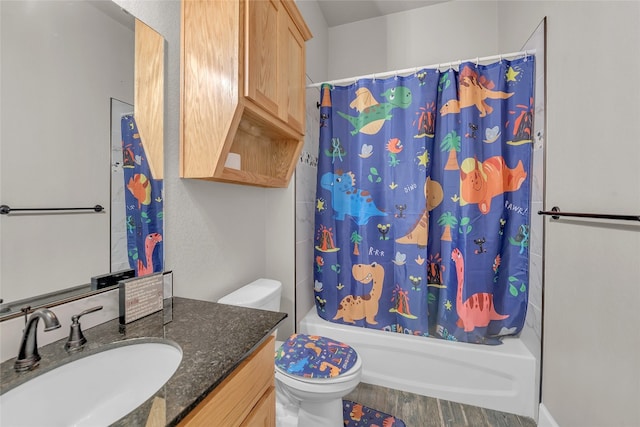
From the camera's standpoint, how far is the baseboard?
1332 mm

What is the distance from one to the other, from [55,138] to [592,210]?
6.12 ft

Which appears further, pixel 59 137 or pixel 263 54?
pixel 263 54

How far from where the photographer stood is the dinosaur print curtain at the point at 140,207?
93 centimetres

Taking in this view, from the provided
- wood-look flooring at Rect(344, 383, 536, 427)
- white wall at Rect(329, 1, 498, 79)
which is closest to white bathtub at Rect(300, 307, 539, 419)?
wood-look flooring at Rect(344, 383, 536, 427)

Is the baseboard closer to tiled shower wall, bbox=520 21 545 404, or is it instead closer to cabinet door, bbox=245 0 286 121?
tiled shower wall, bbox=520 21 545 404

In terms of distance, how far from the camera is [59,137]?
2.42 ft

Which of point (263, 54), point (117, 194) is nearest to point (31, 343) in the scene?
point (117, 194)

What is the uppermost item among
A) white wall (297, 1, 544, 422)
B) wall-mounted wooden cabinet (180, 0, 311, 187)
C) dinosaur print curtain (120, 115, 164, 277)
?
white wall (297, 1, 544, 422)

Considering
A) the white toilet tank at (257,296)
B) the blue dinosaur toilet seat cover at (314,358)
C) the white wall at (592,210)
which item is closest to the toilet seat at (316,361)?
the blue dinosaur toilet seat cover at (314,358)

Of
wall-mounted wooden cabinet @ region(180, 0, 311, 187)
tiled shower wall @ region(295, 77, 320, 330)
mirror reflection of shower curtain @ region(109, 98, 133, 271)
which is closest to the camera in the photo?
mirror reflection of shower curtain @ region(109, 98, 133, 271)

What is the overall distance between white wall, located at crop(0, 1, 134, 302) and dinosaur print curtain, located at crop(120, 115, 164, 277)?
0.24 ft

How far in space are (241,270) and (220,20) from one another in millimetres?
1229

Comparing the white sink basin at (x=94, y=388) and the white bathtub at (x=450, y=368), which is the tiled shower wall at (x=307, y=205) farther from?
the white sink basin at (x=94, y=388)

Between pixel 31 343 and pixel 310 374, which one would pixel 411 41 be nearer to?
pixel 310 374
